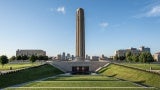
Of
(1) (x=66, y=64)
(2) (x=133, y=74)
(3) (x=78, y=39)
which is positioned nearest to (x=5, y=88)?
(2) (x=133, y=74)

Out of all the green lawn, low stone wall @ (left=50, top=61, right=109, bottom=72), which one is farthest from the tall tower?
Result: the green lawn

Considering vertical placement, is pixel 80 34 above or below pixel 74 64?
above

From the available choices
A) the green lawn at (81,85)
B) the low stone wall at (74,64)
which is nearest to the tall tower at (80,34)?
the low stone wall at (74,64)

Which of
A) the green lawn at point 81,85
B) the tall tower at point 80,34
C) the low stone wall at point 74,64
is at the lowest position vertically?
the green lawn at point 81,85

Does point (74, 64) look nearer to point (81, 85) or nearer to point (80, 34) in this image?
point (80, 34)

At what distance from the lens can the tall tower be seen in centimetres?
11544

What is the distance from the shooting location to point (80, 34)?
115 meters

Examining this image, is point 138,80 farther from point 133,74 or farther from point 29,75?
point 29,75

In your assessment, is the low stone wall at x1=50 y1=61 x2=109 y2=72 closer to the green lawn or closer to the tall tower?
the tall tower

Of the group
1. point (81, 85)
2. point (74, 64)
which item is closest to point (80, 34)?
point (74, 64)

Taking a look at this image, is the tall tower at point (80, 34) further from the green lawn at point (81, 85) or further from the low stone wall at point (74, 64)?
the green lawn at point (81, 85)

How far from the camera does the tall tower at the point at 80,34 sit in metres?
115

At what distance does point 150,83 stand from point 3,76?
26.2 m

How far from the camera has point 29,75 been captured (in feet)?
188
